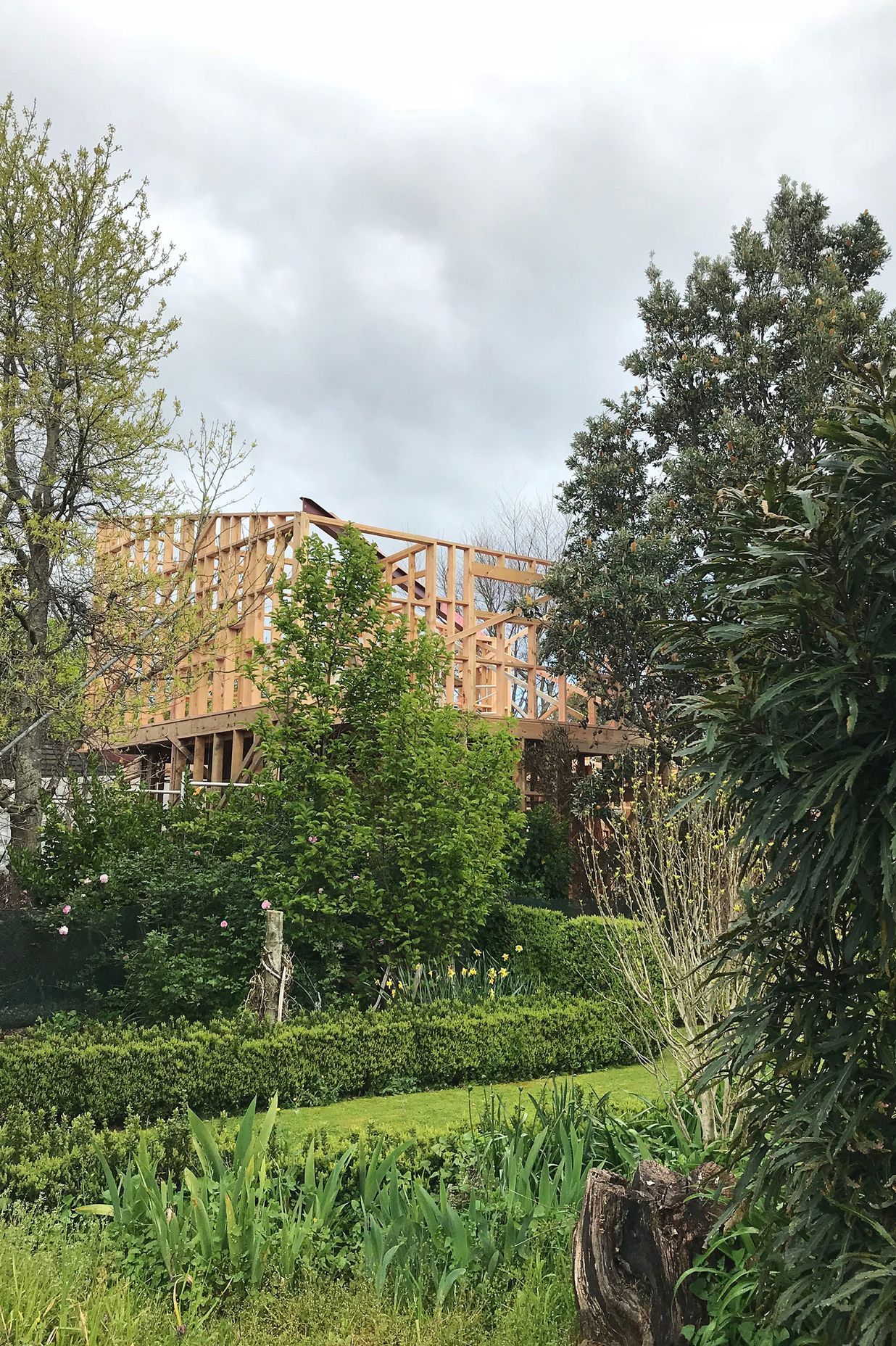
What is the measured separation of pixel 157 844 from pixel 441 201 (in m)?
8.12

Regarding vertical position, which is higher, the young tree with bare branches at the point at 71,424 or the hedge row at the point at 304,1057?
the young tree with bare branches at the point at 71,424

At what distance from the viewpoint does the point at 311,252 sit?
1315 centimetres

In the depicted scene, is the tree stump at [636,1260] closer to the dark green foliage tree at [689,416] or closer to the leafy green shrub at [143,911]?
the leafy green shrub at [143,911]

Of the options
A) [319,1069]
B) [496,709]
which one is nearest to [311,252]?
[496,709]

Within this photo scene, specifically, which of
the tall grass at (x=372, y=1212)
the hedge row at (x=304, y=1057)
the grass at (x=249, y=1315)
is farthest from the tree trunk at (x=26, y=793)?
the grass at (x=249, y=1315)

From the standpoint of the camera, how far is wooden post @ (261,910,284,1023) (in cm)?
817

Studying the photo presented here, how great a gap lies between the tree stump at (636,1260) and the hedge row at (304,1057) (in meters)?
4.04

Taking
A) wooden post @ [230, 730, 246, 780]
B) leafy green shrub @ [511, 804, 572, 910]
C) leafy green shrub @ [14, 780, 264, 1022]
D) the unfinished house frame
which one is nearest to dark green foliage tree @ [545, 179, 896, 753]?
the unfinished house frame

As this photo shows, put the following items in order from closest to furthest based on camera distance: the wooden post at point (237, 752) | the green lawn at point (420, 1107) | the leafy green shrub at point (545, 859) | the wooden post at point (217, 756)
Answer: the green lawn at point (420, 1107)
the leafy green shrub at point (545, 859)
the wooden post at point (237, 752)
the wooden post at point (217, 756)

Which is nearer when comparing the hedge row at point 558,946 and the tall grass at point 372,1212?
the tall grass at point 372,1212

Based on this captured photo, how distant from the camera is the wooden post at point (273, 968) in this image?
817 centimetres

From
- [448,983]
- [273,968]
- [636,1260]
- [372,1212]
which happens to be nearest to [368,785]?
[448,983]

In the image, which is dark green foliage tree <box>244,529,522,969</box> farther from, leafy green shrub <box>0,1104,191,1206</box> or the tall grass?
the tall grass

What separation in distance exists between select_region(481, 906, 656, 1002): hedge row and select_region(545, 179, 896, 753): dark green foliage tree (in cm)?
398
